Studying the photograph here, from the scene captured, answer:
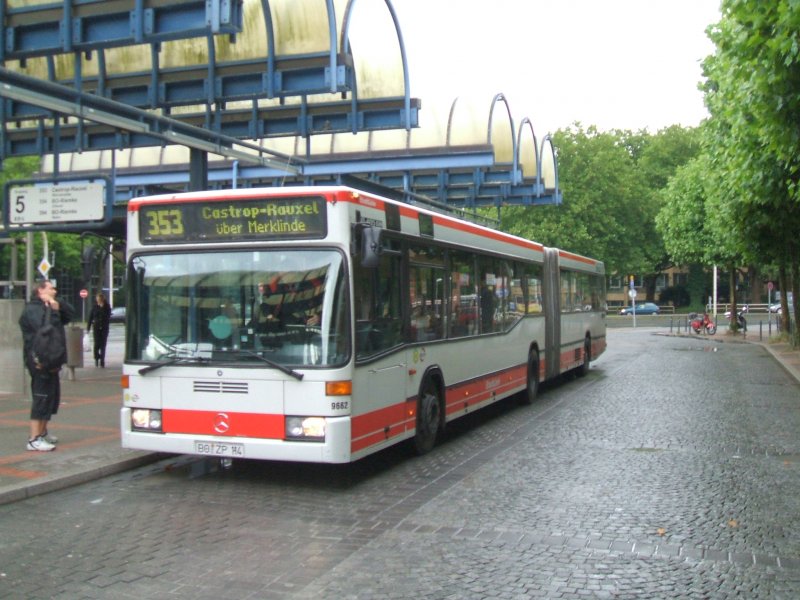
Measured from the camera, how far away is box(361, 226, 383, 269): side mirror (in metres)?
7.79

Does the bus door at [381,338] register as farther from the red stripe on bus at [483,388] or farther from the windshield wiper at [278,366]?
the red stripe on bus at [483,388]

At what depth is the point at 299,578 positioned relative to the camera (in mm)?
5430

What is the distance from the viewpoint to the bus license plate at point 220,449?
7.85m

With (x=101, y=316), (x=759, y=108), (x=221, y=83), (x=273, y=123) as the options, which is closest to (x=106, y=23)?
(x=221, y=83)

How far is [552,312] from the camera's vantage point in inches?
652

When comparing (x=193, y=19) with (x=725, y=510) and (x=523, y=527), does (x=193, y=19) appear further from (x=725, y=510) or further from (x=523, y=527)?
(x=725, y=510)

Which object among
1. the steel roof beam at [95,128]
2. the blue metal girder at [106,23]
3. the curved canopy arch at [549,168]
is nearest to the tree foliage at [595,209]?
the curved canopy arch at [549,168]

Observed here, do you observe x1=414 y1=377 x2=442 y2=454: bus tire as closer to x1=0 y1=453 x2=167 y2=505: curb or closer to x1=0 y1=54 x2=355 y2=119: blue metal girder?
x1=0 y1=453 x2=167 y2=505: curb

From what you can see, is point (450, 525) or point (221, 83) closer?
point (450, 525)

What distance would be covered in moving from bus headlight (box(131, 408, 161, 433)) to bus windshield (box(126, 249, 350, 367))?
0.50 m

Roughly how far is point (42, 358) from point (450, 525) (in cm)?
506

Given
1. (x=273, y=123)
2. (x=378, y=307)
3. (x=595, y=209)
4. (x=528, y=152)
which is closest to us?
(x=378, y=307)

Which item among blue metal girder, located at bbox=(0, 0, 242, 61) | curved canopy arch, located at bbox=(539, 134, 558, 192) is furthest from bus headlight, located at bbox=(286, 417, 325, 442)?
curved canopy arch, located at bbox=(539, 134, 558, 192)

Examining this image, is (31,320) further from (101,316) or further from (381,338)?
(101,316)
